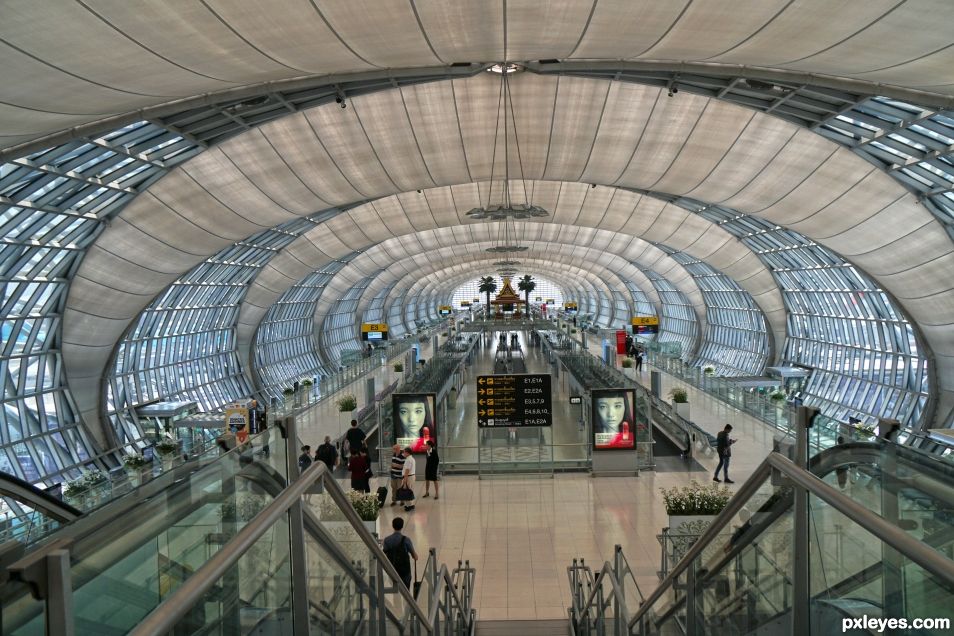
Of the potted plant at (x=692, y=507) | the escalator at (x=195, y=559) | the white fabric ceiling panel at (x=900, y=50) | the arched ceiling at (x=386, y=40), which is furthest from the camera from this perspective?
the white fabric ceiling panel at (x=900, y=50)

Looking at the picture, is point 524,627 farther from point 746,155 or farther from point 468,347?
point 468,347

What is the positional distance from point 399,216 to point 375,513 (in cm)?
3722

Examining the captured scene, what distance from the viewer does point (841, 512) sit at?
265 centimetres

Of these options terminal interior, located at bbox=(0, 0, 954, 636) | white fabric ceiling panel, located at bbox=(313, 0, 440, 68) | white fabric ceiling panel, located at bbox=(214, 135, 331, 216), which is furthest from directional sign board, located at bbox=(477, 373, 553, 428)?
white fabric ceiling panel, located at bbox=(214, 135, 331, 216)

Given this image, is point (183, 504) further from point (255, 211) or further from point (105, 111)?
point (255, 211)

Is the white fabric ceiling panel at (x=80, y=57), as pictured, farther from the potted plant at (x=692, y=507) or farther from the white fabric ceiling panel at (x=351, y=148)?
the potted plant at (x=692, y=507)

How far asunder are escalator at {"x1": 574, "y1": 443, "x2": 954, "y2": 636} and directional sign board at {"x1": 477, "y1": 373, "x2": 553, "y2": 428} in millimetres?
12876

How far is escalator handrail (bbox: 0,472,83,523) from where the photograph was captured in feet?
28.9

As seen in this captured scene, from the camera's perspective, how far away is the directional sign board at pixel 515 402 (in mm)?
18156

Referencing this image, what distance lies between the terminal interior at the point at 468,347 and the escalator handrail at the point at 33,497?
1.7 inches

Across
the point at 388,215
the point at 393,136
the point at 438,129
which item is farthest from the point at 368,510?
the point at 388,215

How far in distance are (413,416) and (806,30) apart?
12.1m

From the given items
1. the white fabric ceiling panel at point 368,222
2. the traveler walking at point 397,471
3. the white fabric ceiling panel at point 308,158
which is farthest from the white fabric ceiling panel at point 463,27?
the white fabric ceiling panel at point 368,222

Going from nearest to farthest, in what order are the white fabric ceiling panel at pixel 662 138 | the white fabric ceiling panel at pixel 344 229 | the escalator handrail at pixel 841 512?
1. the escalator handrail at pixel 841 512
2. the white fabric ceiling panel at pixel 662 138
3. the white fabric ceiling panel at pixel 344 229
